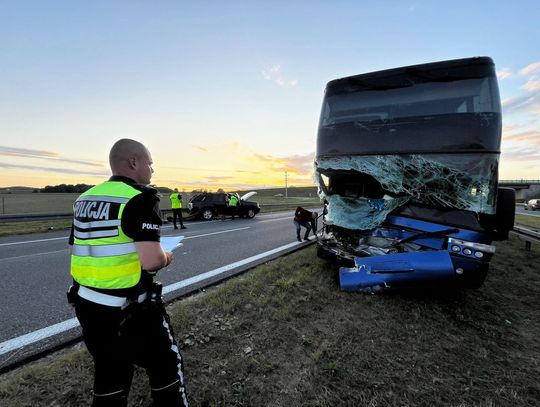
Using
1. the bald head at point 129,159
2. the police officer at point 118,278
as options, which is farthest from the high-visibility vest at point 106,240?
the bald head at point 129,159

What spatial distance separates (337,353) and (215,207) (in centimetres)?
1466

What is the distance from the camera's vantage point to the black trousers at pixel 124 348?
1429 mm

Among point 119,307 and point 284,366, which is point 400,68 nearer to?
point 284,366

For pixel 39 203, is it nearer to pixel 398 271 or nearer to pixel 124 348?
pixel 124 348

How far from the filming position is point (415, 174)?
3768mm

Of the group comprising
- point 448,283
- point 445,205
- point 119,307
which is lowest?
point 448,283

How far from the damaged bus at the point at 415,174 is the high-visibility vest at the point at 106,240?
3.05m

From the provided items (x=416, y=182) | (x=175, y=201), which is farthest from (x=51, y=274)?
(x=175, y=201)

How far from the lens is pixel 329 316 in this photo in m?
3.20

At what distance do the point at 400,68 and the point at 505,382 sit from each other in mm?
4098

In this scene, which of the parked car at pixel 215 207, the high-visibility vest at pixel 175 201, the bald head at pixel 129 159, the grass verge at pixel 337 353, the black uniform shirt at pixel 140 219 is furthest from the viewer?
the parked car at pixel 215 207

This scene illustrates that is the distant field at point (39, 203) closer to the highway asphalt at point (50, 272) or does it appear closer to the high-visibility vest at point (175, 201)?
the high-visibility vest at point (175, 201)

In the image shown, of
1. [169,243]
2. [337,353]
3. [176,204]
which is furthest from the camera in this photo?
[176,204]

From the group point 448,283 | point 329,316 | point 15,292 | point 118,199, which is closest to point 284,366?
point 329,316
